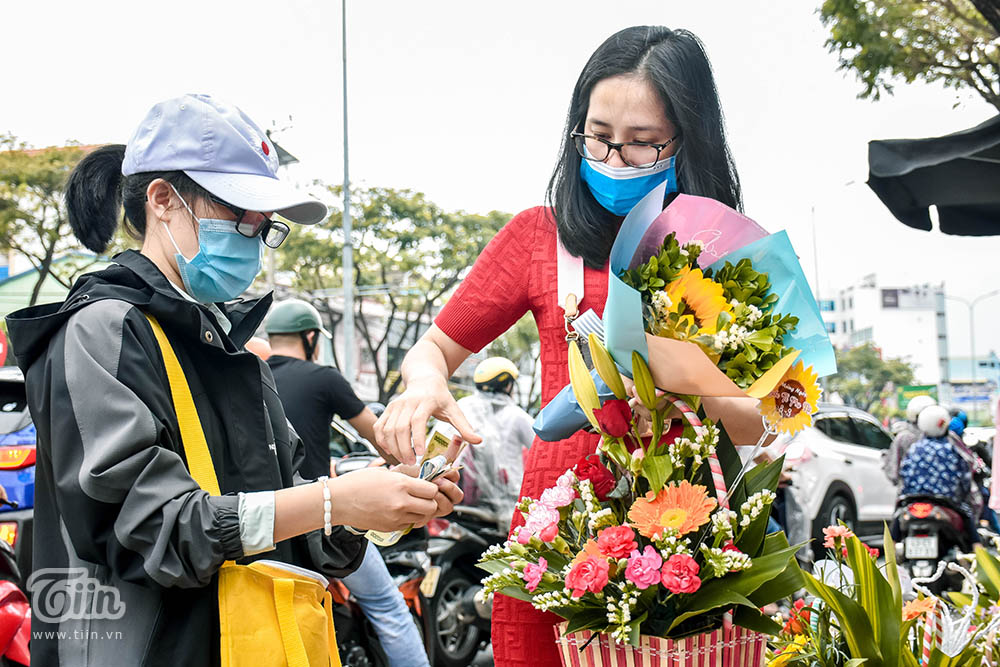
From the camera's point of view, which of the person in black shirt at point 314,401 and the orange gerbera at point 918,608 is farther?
the person in black shirt at point 314,401

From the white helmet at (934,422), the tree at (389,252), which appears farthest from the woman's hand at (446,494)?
the tree at (389,252)

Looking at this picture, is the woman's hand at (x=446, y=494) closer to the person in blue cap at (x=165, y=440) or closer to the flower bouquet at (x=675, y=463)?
the person in blue cap at (x=165, y=440)

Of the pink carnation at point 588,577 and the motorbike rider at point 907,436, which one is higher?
the pink carnation at point 588,577

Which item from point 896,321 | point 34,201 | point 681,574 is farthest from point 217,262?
point 896,321

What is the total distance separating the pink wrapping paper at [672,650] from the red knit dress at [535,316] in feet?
0.88

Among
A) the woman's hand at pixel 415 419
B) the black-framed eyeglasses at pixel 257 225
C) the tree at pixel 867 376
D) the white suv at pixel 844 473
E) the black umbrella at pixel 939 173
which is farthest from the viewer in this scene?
the tree at pixel 867 376

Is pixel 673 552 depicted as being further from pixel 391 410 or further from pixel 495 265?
pixel 495 265

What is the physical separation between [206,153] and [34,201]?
17.2m

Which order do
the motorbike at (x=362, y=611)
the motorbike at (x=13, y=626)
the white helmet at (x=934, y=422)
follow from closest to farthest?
the motorbike at (x=13, y=626), the motorbike at (x=362, y=611), the white helmet at (x=934, y=422)

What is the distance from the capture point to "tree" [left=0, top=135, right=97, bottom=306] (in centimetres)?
1648

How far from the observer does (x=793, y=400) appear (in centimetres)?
145

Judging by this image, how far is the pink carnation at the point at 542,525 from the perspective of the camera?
4.88ft

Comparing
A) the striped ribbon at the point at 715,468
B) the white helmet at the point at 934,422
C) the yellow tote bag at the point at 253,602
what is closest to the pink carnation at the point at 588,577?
the striped ribbon at the point at 715,468

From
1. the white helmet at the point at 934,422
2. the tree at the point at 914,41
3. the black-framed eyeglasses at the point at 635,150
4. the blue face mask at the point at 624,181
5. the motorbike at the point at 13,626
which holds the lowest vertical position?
the motorbike at the point at 13,626
